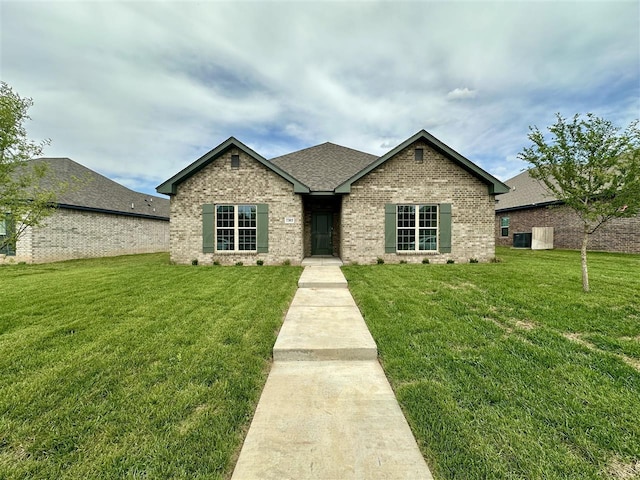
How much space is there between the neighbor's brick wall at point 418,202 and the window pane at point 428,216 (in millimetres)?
271

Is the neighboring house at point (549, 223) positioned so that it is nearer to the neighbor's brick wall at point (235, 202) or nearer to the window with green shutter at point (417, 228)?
the window with green shutter at point (417, 228)

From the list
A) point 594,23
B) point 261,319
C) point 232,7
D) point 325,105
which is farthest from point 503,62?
point 261,319

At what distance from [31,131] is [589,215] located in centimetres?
1163

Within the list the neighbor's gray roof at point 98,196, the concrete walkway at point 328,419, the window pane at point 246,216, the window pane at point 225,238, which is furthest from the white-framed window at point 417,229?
the neighbor's gray roof at point 98,196

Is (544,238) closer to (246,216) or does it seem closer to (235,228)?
(246,216)

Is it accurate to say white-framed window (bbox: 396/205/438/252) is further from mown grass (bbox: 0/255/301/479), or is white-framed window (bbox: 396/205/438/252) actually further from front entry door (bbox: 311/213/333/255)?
mown grass (bbox: 0/255/301/479)

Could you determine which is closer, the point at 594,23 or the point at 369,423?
the point at 369,423

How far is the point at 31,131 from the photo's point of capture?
5031 millimetres

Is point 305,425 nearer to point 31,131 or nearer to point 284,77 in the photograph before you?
point 31,131

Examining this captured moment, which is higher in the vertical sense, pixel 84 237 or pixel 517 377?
pixel 84 237

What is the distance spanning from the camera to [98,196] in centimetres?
1630

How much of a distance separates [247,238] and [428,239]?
767 centimetres

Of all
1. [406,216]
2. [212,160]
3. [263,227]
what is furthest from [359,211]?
[212,160]

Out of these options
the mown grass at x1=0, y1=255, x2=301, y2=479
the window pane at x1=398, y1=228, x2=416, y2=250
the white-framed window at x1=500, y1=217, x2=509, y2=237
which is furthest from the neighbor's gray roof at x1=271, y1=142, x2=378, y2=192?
the white-framed window at x1=500, y1=217, x2=509, y2=237
